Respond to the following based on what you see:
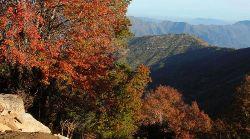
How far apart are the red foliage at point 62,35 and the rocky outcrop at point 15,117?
8.33m

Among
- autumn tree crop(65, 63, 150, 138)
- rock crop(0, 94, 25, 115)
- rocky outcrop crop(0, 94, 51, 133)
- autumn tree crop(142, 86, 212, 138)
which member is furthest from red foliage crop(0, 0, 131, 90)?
autumn tree crop(142, 86, 212, 138)

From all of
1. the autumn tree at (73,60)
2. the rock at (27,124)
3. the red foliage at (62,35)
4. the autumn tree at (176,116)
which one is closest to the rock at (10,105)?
the rock at (27,124)

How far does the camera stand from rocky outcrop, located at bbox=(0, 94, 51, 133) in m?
19.2

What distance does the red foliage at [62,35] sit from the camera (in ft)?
96.1

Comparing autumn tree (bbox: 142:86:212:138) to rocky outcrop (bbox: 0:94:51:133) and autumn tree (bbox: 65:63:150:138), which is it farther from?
rocky outcrop (bbox: 0:94:51:133)

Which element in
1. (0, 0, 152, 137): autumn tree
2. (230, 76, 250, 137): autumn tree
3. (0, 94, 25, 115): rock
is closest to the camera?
(0, 94, 25, 115): rock

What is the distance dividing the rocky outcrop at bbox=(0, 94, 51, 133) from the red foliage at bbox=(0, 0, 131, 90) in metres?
8.33

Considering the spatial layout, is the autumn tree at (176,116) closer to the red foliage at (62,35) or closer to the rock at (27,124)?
the red foliage at (62,35)

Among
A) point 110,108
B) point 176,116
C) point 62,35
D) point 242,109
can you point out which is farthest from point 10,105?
point 176,116

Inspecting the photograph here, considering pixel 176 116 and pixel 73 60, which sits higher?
pixel 73 60

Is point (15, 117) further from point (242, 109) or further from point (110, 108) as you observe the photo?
point (242, 109)

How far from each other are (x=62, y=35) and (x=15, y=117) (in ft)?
44.8

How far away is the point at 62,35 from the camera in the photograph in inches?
1292

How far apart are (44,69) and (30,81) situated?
4062mm
